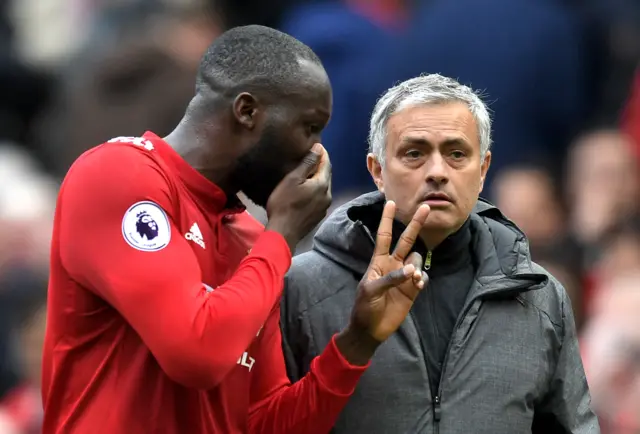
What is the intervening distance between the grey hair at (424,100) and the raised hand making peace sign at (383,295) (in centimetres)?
44

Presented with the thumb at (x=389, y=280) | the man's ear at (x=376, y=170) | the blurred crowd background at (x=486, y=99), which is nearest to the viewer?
the thumb at (x=389, y=280)

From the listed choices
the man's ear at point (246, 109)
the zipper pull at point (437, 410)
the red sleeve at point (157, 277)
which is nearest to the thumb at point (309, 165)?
the man's ear at point (246, 109)

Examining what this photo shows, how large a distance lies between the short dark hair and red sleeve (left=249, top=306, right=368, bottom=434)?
73cm

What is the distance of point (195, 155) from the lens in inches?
200

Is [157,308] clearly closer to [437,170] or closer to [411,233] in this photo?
[411,233]

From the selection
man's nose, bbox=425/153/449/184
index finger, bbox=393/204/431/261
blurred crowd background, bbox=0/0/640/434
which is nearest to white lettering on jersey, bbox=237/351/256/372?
index finger, bbox=393/204/431/261

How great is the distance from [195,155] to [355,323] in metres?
0.70

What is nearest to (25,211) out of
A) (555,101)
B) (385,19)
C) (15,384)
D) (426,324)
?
(15,384)

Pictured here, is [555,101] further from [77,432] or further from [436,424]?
[77,432]

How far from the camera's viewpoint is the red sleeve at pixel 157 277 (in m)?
4.71

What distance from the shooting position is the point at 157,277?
4738 mm

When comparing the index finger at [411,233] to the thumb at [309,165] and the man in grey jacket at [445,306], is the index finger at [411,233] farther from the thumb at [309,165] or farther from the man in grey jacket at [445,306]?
the thumb at [309,165]

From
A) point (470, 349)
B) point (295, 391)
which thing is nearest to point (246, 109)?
point (295, 391)

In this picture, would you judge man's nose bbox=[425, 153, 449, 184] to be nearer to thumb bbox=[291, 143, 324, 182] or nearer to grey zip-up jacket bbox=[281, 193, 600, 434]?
grey zip-up jacket bbox=[281, 193, 600, 434]
